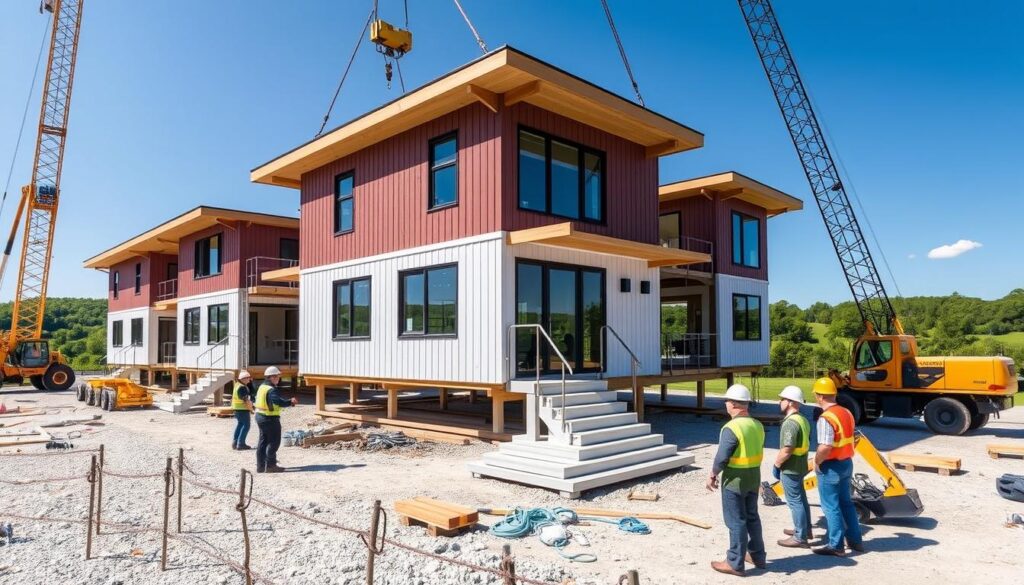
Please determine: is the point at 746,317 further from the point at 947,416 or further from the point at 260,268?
the point at 260,268

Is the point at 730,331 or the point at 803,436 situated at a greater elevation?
the point at 730,331

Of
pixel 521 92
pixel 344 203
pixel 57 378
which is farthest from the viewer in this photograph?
pixel 57 378

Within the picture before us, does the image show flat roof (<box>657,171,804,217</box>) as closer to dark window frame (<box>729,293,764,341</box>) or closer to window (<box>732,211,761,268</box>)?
window (<box>732,211,761,268</box>)

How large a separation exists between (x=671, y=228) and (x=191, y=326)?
1844cm

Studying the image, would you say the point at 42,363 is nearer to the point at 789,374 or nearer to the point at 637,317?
the point at 637,317

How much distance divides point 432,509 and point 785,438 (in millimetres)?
3908

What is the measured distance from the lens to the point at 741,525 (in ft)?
20.2

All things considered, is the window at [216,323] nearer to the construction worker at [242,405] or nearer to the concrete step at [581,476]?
the construction worker at [242,405]

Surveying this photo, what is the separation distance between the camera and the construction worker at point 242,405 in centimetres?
1263

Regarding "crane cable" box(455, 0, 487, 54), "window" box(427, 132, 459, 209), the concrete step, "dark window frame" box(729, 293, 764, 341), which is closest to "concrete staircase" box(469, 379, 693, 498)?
the concrete step

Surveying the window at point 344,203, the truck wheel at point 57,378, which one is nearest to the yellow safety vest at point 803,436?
the window at point 344,203

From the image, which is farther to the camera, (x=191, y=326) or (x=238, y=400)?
(x=191, y=326)

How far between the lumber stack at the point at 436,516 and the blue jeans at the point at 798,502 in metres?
3.32

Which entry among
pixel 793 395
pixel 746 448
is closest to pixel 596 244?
pixel 793 395
